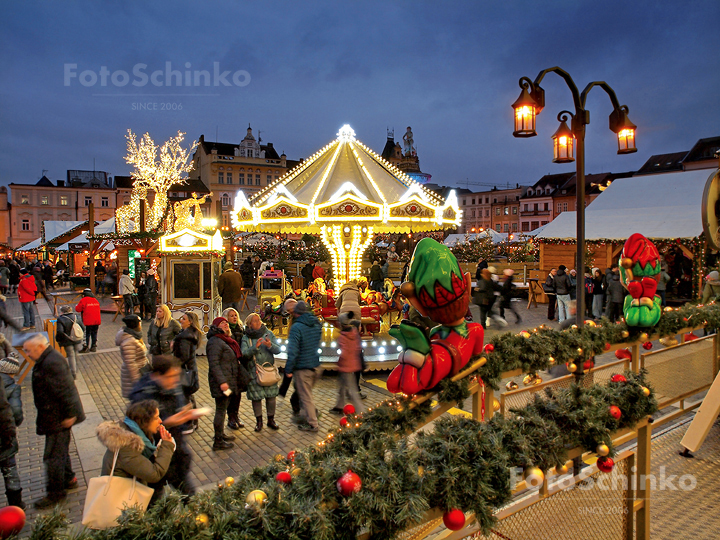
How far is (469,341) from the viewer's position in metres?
3.58

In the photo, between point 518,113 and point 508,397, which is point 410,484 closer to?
point 508,397

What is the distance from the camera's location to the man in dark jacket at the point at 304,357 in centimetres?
636

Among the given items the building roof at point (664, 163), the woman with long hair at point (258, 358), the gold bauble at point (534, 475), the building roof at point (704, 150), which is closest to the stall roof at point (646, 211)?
the woman with long hair at point (258, 358)

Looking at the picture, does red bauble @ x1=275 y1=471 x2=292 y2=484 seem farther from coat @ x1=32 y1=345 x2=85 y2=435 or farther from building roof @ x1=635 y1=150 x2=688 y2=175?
building roof @ x1=635 y1=150 x2=688 y2=175

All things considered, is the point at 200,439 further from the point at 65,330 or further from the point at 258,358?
the point at 65,330

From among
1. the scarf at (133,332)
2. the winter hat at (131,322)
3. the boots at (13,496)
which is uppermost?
the winter hat at (131,322)

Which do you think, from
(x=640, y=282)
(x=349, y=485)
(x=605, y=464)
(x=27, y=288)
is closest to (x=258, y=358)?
(x=349, y=485)

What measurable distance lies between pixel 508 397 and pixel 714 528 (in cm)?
195

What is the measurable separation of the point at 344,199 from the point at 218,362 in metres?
4.94

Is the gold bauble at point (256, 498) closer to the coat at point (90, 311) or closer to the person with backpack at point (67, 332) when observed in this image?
the person with backpack at point (67, 332)

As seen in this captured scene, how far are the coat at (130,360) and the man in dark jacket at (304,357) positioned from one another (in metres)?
1.81

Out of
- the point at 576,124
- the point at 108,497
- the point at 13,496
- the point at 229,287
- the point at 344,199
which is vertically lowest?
the point at 13,496

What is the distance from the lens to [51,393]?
179 inches

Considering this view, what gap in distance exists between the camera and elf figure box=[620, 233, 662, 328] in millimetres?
5363
